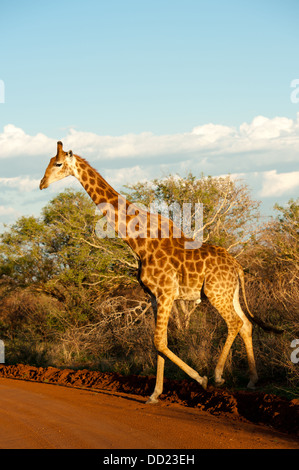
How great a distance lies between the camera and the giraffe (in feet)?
27.1

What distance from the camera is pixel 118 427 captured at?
6.14 meters

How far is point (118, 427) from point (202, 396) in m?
1.81

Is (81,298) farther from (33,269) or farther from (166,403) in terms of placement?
(166,403)

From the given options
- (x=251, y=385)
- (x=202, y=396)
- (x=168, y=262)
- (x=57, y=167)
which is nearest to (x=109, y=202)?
(x=57, y=167)

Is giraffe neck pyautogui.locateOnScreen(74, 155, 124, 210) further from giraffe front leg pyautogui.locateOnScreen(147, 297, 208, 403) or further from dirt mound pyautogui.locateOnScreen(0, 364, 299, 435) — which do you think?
dirt mound pyautogui.locateOnScreen(0, 364, 299, 435)

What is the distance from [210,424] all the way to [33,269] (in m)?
12.6

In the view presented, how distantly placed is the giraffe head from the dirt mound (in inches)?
141

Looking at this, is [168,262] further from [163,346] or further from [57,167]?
[57,167]

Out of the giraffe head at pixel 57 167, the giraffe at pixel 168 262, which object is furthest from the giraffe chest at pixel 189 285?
the giraffe head at pixel 57 167

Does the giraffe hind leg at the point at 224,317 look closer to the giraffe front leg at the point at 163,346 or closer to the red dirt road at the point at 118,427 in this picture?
the giraffe front leg at the point at 163,346

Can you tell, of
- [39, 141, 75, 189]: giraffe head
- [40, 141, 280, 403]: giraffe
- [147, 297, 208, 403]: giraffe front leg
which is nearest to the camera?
[147, 297, 208, 403]: giraffe front leg

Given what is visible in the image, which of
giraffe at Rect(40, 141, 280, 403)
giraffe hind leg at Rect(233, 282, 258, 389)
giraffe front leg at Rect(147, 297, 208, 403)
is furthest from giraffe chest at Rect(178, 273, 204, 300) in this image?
giraffe hind leg at Rect(233, 282, 258, 389)

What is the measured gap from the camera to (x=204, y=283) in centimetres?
850
